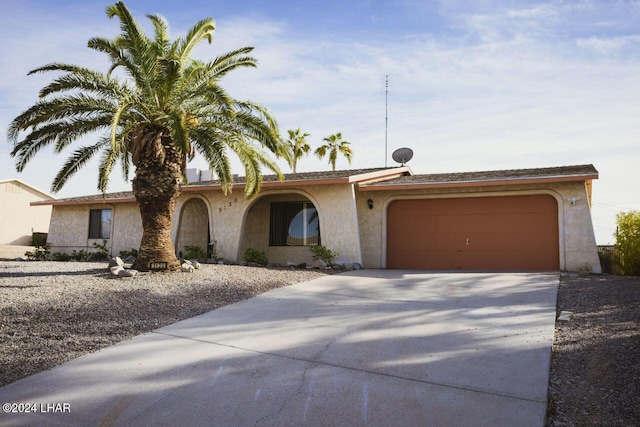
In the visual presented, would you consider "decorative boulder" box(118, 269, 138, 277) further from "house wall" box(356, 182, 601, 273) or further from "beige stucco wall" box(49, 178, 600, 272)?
"house wall" box(356, 182, 601, 273)

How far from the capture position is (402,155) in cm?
1828

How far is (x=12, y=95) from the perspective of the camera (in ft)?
34.2

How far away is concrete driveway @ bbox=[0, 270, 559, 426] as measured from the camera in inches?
153

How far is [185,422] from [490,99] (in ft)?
36.4

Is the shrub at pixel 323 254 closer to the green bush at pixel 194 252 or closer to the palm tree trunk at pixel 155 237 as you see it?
the palm tree trunk at pixel 155 237

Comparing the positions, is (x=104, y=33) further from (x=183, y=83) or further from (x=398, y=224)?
(x=398, y=224)

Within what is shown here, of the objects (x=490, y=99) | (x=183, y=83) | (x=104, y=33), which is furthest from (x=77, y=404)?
(x=490, y=99)

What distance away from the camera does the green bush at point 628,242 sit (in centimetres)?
1142

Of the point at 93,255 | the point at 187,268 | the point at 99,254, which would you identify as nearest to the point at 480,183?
the point at 187,268

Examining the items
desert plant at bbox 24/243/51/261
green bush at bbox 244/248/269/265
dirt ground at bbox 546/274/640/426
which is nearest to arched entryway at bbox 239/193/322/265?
green bush at bbox 244/248/269/265

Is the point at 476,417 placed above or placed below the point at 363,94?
below

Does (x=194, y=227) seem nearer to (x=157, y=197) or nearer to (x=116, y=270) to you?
(x=157, y=197)

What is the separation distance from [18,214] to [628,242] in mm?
35265

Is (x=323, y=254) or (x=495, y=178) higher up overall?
(x=495, y=178)
